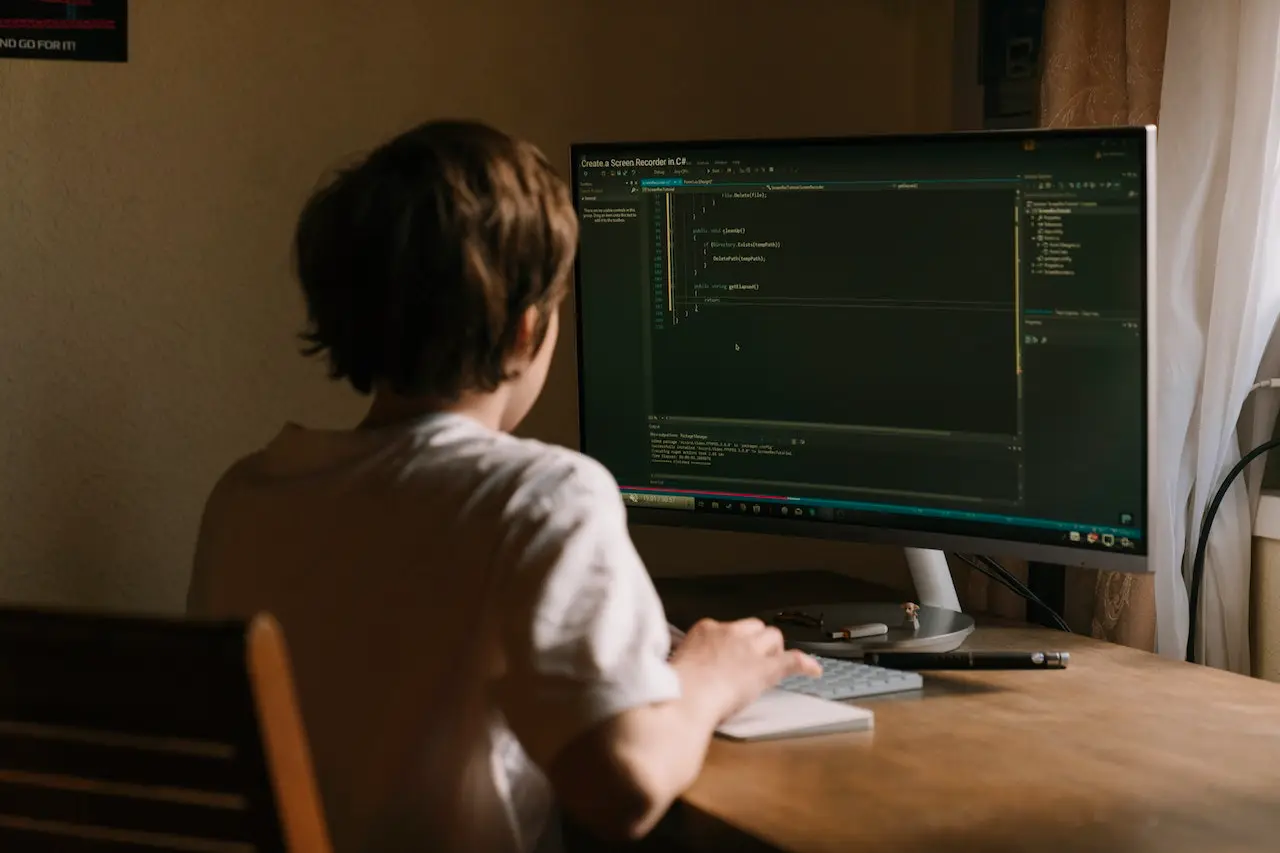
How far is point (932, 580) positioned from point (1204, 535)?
0.30 m

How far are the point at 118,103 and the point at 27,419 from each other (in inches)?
15.0

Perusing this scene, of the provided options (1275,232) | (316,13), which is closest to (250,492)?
(316,13)

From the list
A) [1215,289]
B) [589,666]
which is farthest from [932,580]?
A: [589,666]

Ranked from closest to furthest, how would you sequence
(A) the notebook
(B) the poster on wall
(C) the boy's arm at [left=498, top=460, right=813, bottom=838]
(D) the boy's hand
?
(C) the boy's arm at [left=498, top=460, right=813, bottom=838] → (D) the boy's hand → (A) the notebook → (B) the poster on wall

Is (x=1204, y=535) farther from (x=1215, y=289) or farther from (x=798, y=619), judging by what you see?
(x=798, y=619)

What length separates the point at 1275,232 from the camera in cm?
175

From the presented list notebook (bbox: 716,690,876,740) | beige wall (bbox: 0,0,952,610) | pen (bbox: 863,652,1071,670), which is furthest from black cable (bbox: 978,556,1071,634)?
beige wall (bbox: 0,0,952,610)

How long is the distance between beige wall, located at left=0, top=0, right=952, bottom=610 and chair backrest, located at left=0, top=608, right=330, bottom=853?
3.27ft

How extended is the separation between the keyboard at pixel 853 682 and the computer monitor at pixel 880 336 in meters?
0.17

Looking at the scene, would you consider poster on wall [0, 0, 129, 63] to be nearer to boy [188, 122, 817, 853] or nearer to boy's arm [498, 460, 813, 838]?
boy [188, 122, 817, 853]

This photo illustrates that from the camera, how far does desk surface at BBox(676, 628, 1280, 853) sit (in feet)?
3.67

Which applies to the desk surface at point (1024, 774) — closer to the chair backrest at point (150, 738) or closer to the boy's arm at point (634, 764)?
the boy's arm at point (634, 764)

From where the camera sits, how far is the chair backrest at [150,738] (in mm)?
864

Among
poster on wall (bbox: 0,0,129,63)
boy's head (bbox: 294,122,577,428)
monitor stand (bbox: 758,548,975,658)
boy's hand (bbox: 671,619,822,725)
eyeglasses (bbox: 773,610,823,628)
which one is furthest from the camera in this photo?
poster on wall (bbox: 0,0,129,63)
